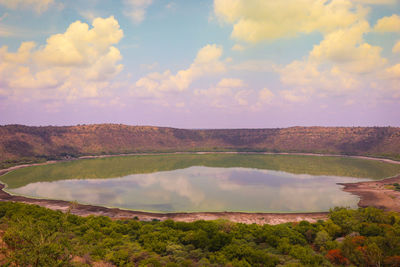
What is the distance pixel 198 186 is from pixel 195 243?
139ft

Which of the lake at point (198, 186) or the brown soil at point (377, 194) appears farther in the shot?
the lake at point (198, 186)

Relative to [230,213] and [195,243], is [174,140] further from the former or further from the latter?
[195,243]

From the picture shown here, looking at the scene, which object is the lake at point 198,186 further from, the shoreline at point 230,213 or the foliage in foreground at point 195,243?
the foliage in foreground at point 195,243

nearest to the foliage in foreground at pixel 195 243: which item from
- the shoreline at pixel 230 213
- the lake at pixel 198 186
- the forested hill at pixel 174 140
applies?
the shoreline at pixel 230 213

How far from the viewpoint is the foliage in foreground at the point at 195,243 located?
19848 millimetres

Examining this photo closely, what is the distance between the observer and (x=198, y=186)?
222 feet

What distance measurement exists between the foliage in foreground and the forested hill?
332 ft

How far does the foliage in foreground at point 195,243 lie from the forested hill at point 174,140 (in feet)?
332

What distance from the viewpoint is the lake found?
50.9 metres

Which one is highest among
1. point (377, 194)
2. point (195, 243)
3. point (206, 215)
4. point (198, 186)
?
point (195, 243)

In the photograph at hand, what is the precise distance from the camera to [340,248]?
78.9ft

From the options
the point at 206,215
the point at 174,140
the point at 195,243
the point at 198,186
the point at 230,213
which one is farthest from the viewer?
the point at 174,140

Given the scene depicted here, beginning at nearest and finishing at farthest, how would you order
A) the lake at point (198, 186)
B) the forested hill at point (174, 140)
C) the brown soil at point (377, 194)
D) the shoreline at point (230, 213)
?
1. the shoreline at point (230, 213)
2. the brown soil at point (377, 194)
3. the lake at point (198, 186)
4. the forested hill at point (174, 140)

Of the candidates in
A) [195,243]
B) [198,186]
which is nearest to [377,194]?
[198,186]
